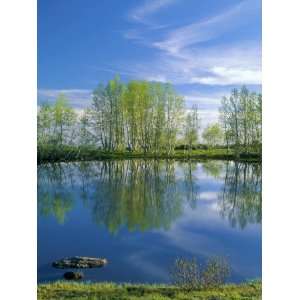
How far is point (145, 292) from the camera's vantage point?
4.34 meters

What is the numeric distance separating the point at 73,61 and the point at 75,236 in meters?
1.51

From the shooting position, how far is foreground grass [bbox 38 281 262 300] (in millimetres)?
4305

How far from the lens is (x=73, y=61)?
4633mm

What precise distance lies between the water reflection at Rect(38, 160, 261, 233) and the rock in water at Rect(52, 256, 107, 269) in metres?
0.29

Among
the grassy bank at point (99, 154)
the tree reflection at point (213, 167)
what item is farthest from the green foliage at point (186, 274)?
the grassy bank at point (99, 154)

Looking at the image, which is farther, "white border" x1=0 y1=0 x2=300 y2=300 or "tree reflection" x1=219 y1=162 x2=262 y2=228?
"tree reflection" x1=219 y1=162 x2=262 y2=228

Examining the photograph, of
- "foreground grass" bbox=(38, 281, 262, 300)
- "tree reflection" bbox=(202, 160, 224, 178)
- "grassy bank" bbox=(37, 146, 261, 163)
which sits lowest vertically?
"foreground grass" bbox=(38, 281, 262, 300)

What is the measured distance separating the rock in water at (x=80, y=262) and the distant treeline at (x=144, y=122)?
0.98 metres

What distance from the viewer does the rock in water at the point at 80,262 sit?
446 cm
